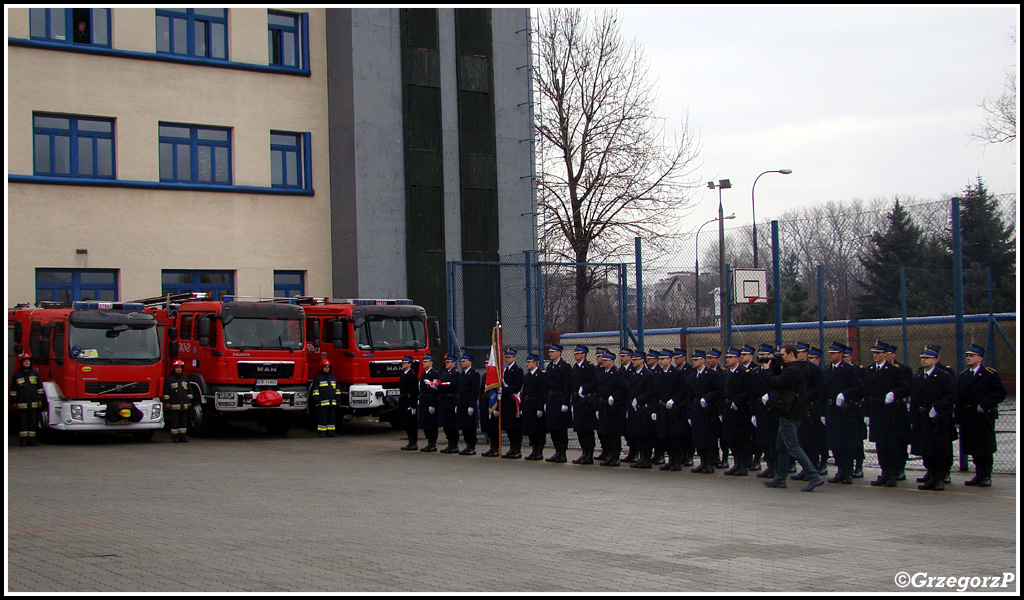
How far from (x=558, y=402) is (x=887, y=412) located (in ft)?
17.7

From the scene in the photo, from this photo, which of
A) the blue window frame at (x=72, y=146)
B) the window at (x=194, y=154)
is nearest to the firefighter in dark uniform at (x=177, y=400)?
the blue window frame at (x=72, y=146)

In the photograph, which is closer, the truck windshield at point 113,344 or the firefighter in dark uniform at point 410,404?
the firefighter in dark uniform at point 410,404

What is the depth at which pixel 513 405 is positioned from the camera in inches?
691

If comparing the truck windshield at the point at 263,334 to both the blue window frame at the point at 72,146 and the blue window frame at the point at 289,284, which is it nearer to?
the blue window frame at the point at 289,284

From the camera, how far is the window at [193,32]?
93.8ft

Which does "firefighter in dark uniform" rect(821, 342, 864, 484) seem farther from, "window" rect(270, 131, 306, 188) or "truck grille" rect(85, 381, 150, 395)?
"window" rect(270, 131, 306, 188)

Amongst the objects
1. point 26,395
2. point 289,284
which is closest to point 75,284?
point 289,284

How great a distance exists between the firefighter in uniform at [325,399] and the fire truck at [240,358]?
12.9 inches

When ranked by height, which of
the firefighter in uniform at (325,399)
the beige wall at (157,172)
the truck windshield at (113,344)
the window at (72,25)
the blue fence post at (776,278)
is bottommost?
the firefighter in uniform at (325,399)

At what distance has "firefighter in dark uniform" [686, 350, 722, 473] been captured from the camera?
48.5 ft

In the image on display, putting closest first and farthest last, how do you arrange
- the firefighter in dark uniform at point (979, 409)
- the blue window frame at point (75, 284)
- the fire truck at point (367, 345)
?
1. the firefighter in dark uniform at point (979, 409)
2. the fire truck at point (367, 345)
3. the blue window frame at point (75, 284)

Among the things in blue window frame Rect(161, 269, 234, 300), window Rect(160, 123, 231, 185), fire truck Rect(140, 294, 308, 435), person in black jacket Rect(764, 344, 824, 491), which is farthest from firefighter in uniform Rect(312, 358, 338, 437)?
person in black jacket Rect(764, 344, 824, 491)

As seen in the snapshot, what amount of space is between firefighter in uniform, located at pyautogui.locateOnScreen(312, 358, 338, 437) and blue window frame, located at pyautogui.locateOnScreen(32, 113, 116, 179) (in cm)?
969

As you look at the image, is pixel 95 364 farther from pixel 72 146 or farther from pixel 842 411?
pixel 842 411
